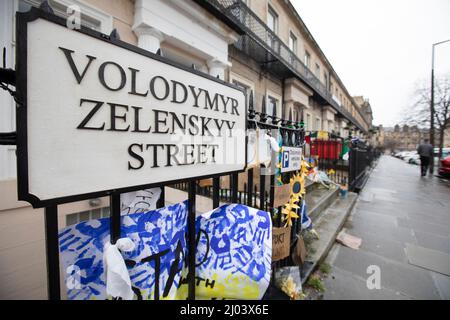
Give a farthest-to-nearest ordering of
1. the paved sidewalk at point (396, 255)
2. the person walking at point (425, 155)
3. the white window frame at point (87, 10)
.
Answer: the person walking at point (425, 155) < the white window frame at point (87, 10) < the paved sidewalk at point (396, 255)

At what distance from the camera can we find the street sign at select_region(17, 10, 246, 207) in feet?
1.84

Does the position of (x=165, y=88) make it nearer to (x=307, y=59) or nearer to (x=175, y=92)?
(x=175, y=92)

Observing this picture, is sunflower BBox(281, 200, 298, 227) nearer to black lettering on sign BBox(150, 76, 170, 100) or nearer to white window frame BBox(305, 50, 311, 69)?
black lettering on sign BBox(150, 76, 170, 100)

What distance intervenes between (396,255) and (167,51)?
19.7ft

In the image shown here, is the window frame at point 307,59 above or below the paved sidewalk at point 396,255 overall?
above

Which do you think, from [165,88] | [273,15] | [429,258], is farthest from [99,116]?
[273,15]

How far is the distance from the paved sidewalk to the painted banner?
1.47m

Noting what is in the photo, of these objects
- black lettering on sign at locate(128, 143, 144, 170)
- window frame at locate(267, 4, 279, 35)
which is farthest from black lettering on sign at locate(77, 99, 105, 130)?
window frame at locate(267, 4, 279, 35)

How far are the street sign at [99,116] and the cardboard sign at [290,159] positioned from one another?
900mm

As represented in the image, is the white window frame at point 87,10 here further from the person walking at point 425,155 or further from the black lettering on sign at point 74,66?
the person walking at point 425,155

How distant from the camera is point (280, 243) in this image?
169 cm

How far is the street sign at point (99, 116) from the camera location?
0.56 metres

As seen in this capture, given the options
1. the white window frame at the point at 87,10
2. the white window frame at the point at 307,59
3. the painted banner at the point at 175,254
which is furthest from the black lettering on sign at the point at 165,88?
the white window frame at the point at 307,59
